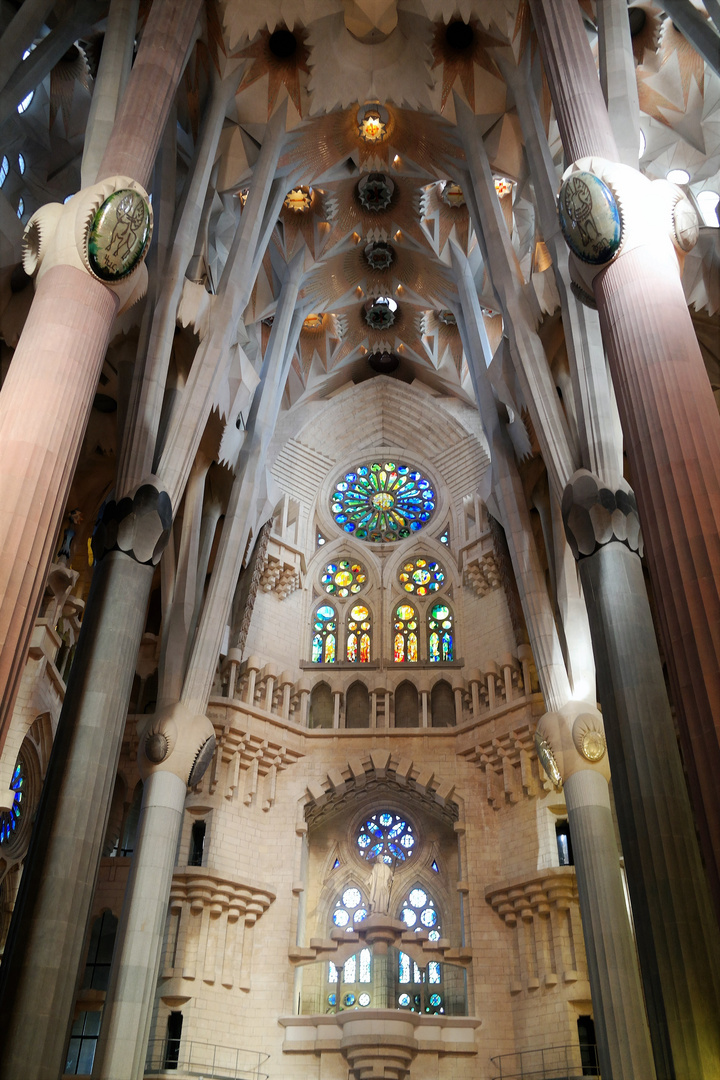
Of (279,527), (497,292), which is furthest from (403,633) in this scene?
(497,292)

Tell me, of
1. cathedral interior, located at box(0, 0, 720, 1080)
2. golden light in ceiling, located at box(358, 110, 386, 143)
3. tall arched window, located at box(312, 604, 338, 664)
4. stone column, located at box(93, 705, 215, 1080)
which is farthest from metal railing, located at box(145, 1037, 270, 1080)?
golden light in ceiling, located at box(358, 110, 386, 143)

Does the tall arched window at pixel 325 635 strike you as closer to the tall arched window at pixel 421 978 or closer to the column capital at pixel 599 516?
the tall arched window at pixel 421 978

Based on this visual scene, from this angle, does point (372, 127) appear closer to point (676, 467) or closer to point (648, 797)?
point (676, 467)

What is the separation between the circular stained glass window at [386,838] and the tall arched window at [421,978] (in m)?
1.17

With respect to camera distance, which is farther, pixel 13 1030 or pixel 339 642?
pixel 339 642

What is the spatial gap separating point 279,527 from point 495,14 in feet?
34.5

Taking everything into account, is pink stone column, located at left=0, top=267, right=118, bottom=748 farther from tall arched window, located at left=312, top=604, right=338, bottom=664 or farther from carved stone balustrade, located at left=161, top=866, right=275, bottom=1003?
tall arched window, located at left=312, top=604, right=338, bottom=664

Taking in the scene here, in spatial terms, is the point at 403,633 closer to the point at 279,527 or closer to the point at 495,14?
the point at 279,527

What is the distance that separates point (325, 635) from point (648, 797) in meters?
11.5

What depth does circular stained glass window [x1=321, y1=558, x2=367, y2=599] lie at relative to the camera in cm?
2081

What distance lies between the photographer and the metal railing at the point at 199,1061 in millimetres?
13750

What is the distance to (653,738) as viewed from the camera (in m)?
9.50

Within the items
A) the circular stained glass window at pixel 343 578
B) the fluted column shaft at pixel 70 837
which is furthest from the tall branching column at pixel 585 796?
the fluted column shaft at pixel 70 837

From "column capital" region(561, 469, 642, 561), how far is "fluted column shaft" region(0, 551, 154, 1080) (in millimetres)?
5240
